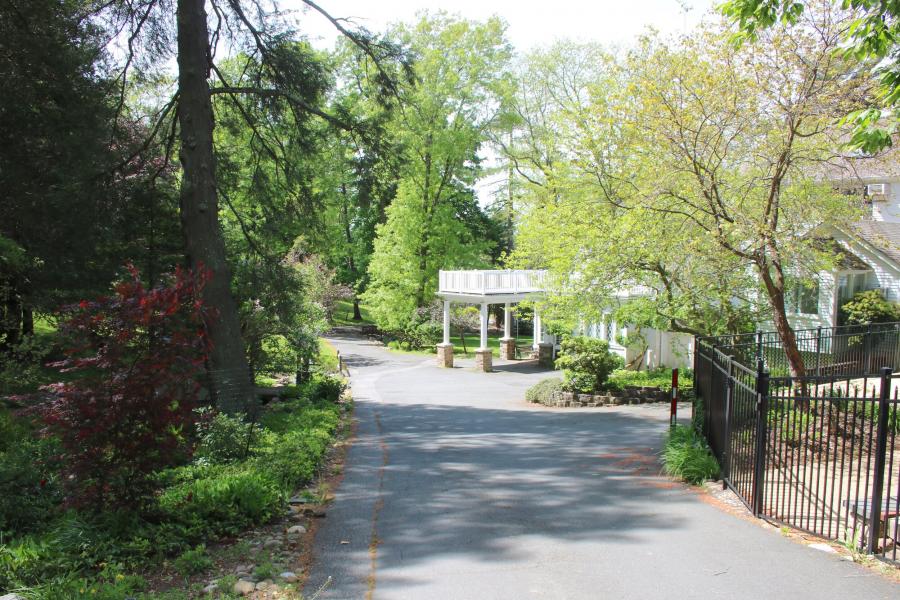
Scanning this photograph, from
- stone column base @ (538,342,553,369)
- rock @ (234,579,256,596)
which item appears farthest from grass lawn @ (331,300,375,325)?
rock @ (234,579,256,596)

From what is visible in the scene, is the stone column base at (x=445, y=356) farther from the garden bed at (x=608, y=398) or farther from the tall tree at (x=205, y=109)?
the tall tree at (x=205, y=109)

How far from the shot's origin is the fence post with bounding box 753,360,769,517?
6.43 m

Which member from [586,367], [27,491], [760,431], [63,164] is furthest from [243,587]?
[586,367]

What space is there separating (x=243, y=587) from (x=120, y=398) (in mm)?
1956

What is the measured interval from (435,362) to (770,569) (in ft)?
86.8

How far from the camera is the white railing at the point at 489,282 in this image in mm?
28531

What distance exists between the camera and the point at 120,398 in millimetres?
5621

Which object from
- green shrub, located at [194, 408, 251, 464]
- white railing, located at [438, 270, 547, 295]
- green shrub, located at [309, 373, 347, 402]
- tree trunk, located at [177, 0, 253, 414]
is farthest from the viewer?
white railing, located at [438, 270, 547, 295]

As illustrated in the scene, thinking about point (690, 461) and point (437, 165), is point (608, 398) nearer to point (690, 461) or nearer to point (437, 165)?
point (690, 461)

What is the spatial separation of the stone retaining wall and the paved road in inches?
250

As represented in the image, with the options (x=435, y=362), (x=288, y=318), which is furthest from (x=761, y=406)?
(x=435, y=362)

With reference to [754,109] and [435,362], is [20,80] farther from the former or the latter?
[435,362]

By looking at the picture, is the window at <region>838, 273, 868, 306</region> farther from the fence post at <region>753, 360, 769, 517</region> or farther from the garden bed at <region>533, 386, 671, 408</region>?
the fence post at <region>753, 360, 769, 517</region>

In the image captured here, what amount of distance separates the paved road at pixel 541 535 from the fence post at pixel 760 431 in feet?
1.05
